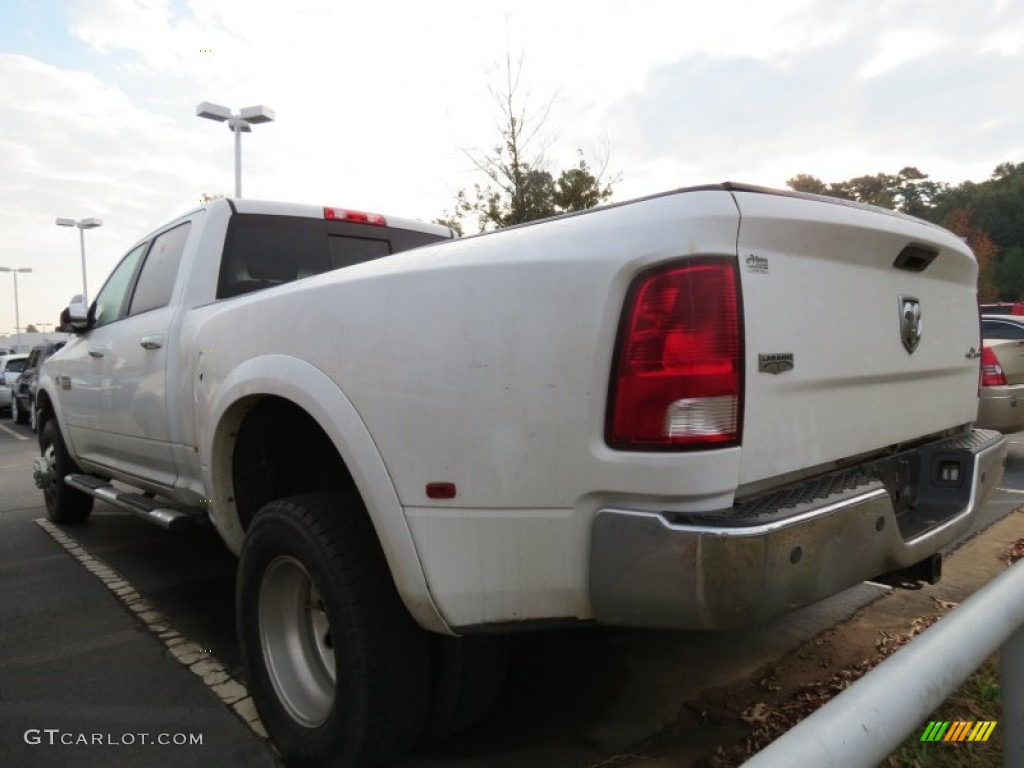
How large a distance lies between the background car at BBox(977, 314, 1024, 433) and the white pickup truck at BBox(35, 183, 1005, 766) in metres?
3.70

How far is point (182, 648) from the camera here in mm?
3525

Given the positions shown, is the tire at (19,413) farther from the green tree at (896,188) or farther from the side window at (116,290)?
the green tree at (896,188)

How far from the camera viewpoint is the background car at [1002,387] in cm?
611

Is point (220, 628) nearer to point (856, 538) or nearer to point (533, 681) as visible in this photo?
point (533, 681)

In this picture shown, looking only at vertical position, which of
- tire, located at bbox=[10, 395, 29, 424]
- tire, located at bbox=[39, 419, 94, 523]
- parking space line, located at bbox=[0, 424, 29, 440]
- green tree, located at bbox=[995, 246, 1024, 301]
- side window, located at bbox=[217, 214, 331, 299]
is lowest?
parking space line, located at bbox=[0, 424, 29, 440]

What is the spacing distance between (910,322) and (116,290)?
177 inches

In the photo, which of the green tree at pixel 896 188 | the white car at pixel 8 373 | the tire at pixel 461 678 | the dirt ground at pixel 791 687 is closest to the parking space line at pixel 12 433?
the white car at pixel 8 373

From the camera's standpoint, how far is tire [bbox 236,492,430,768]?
2143 millimetres

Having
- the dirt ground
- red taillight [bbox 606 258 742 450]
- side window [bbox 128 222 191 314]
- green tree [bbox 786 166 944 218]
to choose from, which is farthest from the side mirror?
green tree [bbox 786 166 944 218]

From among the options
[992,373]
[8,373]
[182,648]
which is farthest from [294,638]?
[8,373]

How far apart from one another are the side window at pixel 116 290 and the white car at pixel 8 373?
1694 centimetres

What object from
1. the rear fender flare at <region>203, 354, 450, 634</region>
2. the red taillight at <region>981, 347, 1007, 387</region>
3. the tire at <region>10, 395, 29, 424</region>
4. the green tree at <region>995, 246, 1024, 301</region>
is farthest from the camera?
the green tree at <region>995, 246, 1024, 301</region>

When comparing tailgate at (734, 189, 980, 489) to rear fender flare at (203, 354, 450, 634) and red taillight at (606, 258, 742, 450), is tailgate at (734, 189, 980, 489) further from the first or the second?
rear fender flare at (203, 354, 450, 634)

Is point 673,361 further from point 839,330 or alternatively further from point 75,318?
A: point 75,318
